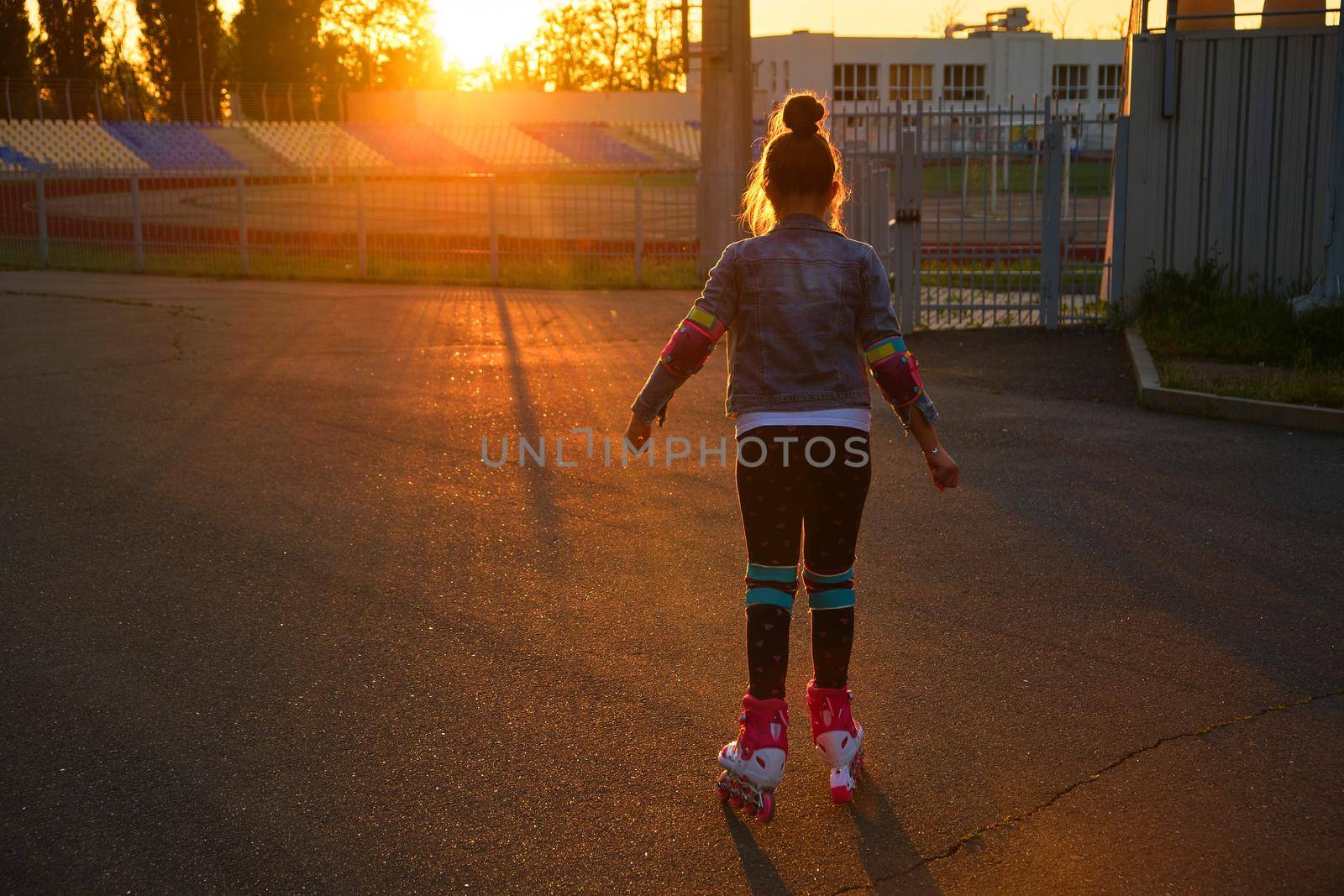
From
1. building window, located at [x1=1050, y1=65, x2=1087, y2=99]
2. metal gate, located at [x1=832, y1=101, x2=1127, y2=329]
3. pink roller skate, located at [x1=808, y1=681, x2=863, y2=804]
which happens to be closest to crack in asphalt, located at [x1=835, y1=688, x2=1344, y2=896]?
pink roller skate, located at [x1=808, y1=681, x2=863, y2=804]

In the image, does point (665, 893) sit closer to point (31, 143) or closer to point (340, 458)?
point (340, 458)

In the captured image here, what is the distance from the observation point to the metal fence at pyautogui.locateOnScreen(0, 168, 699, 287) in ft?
67.7

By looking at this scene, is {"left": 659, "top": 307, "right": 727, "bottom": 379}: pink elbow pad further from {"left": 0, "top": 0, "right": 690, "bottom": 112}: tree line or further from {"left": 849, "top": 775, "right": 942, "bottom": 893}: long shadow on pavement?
{"left": 0, "top": 0, "right": 690, "bottom": 112}: tree line

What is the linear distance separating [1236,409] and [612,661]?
6.26m

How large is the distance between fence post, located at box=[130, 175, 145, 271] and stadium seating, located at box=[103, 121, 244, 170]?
27841mm

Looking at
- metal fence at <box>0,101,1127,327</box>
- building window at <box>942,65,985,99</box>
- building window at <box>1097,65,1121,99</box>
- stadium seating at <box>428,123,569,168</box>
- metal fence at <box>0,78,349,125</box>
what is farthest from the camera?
building window at <box>1097,65,1121,99</box>

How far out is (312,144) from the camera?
56.0 metres

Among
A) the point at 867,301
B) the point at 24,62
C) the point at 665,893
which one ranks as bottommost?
the point at 665,893

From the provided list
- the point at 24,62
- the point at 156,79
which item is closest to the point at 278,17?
the point at 156,79

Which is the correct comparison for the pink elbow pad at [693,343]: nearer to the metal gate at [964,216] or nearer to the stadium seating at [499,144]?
the metal gate at [964,216]

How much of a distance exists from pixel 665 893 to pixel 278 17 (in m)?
78.3

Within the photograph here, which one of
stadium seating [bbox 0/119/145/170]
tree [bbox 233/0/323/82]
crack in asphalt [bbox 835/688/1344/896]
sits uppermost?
tree [bbox 233/0/323/82]

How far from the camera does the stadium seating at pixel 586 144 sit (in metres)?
58.1

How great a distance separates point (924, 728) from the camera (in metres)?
4.29
